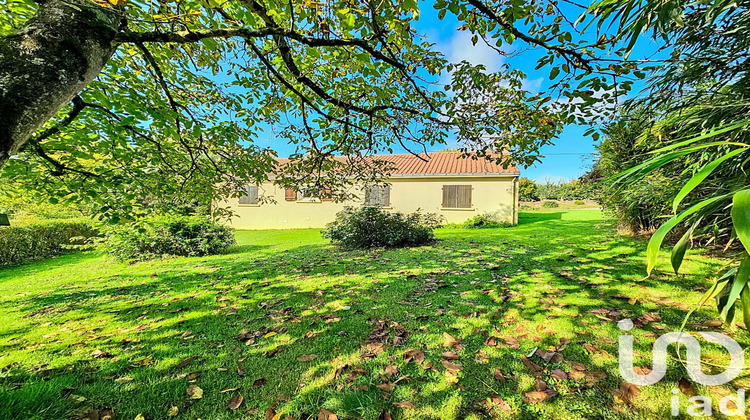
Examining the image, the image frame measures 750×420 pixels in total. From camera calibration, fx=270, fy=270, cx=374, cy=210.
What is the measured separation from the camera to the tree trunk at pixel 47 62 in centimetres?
110

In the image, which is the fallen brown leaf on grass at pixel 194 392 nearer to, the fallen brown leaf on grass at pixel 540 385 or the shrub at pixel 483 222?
the fallen brown leaf on grass at pixel 540 385

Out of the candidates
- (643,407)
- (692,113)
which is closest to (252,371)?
(643,407)

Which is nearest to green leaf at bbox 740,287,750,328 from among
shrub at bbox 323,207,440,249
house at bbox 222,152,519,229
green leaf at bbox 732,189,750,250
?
green leaf at bbox 732,189,750,250

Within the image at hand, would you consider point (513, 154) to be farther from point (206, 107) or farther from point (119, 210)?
point (119, 210)

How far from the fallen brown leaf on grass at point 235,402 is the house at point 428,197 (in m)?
9.81

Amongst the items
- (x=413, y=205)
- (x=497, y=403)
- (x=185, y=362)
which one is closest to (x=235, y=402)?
(x=185, y=362)

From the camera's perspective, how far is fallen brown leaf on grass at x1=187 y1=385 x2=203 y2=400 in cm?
181

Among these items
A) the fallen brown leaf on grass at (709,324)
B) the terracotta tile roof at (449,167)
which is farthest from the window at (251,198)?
the fallen brown leaf on grass at (709,324)

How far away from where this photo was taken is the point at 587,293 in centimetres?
334

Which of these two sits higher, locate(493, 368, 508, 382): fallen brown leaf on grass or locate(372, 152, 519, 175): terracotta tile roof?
locate(372, 152, 519, 175): terracotta tile roof

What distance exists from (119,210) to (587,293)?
19.4 ft

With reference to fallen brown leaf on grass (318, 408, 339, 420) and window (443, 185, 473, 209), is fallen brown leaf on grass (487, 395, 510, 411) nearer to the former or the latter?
fallen brown leaf on grass (318, 408, 339, 420)

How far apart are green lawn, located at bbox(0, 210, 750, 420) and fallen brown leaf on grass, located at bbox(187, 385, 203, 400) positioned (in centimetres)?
3

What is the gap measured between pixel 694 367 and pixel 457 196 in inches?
465
